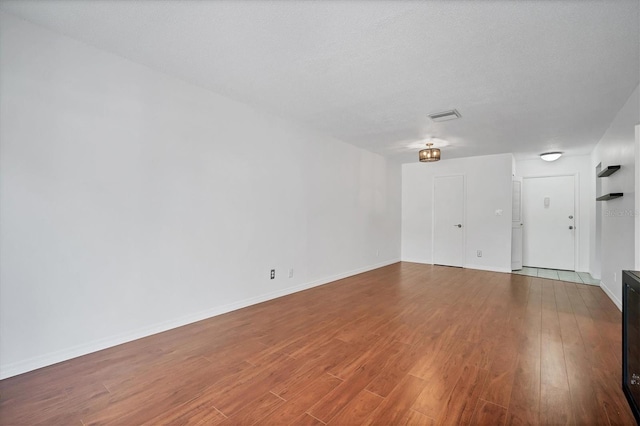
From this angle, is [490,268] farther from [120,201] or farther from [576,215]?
[120,201]

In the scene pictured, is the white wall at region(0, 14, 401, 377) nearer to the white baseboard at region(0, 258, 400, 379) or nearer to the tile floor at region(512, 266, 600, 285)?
the white baseboard at region(0, 258, 400, 379)

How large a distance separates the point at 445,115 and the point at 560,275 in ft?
14.5

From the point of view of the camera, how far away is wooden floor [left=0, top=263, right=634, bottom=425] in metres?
1.69

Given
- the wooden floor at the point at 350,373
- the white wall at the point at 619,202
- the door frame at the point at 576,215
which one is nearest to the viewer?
the wooden floor at the point at 350,373

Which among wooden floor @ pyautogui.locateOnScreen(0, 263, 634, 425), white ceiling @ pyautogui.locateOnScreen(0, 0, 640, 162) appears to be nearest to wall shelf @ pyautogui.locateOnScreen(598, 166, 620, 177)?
white ceiling @ pyautogui.locateOnScreen(0, 0, 640, 162)

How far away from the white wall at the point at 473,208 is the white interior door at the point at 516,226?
0.64ft

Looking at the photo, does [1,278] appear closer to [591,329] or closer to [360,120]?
[360,120]

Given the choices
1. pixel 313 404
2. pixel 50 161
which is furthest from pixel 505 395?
pixel 50 161

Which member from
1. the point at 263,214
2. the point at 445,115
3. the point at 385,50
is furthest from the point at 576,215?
the point at 263,214

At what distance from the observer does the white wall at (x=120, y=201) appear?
2084 mm

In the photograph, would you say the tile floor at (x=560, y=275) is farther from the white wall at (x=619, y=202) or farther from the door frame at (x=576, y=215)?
the white wall at (x=619, y=202)

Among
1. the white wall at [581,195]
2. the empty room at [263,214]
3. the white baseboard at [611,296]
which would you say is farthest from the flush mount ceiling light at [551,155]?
the white baseboard at [611,296]

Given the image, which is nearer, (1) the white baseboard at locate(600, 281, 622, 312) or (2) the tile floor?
(1) the white baseboard at locate(600, 281, 622, 312)

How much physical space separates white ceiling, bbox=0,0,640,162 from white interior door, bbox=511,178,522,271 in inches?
98.0
